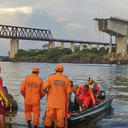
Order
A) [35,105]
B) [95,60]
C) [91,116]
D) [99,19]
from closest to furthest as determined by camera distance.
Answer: [35,105] < [91,116] < [99,19] < [95,60]

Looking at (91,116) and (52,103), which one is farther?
(91,116)

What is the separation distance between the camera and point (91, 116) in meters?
11.5

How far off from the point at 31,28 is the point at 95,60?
54.1m

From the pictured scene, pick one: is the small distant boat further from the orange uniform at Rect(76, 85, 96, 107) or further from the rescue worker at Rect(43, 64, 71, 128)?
the rescue worker at Rect(43, 64, 71, 128)

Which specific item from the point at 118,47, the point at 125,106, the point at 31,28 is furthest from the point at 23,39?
the point at 125,106

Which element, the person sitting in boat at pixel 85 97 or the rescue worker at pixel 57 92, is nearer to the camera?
the rescue worker at pixel 57 92

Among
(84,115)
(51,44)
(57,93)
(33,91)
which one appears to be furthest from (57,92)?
(51,44)

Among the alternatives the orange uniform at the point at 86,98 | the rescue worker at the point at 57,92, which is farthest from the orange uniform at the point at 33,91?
the orange uniform at the point at 86,98

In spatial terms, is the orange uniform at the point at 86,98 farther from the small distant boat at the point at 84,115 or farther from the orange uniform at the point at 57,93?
the orange uniform at the point at 57,93

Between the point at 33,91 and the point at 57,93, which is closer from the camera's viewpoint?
the point at 57,93

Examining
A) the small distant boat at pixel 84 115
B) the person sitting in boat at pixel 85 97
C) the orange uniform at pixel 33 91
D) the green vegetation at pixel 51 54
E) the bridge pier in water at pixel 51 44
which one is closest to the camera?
the orange uniform at pixel 33 91

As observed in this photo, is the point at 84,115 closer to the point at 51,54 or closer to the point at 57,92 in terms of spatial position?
the point at 57,92

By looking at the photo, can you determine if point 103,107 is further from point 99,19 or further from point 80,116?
point 99,19

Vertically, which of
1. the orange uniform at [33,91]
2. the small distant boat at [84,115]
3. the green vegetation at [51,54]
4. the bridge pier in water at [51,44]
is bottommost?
the small distant boat at [84,115]
